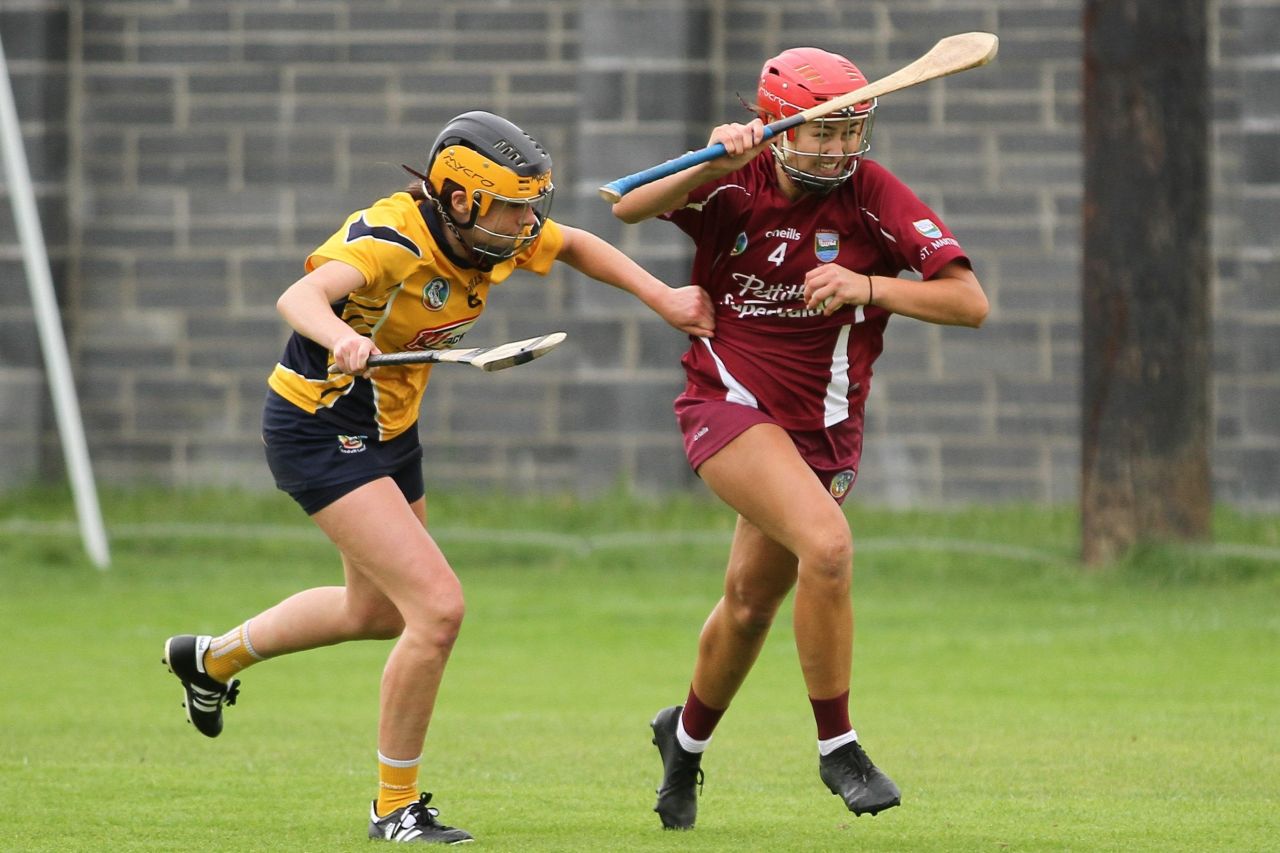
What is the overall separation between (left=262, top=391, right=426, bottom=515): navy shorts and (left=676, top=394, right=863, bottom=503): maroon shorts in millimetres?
873

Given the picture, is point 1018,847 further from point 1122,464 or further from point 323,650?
point 1122,464

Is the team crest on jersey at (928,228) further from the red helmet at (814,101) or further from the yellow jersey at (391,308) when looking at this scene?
the yellow jersey at (391,308)

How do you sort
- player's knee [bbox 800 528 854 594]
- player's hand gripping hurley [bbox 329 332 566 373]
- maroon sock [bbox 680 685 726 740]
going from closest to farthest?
player's hand gripping hurley [bbox 329 332 566 373] < player's knee [bbox 800 528 854 594] < maroon sock [bbox 680 685 726 740]

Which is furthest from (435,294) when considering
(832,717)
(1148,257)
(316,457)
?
(1148,257)

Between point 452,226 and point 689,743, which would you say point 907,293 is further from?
point 689,743

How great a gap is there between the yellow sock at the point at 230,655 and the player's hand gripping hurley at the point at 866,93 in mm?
1853

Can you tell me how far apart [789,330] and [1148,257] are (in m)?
5.95

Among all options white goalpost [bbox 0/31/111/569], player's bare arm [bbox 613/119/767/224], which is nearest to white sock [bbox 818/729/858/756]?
player's bare arm [bbox 613/119/767/224]

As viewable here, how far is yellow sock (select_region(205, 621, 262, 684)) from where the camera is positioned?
20.7 feet

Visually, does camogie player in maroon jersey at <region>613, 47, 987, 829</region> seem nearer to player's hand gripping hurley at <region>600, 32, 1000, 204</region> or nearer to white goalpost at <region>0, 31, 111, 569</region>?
player's hand gripping hurley at <region>600, 32, 1000, 204</region>

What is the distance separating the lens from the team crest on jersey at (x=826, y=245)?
5.80m

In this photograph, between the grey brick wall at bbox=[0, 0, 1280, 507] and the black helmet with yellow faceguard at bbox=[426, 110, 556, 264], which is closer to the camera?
the black helmet with yellow faceguard at bbox=[426, 110, 556, 264]

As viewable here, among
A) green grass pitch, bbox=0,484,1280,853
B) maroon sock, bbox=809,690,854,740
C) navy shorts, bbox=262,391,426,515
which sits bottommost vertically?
green grass pitch, bbox=0,484,1280,853

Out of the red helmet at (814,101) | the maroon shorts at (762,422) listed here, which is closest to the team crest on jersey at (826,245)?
the red helmet at (814,101)
